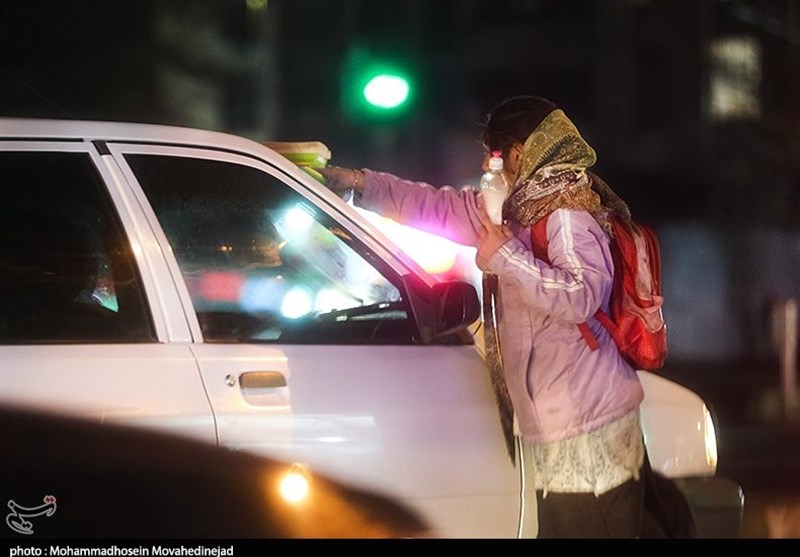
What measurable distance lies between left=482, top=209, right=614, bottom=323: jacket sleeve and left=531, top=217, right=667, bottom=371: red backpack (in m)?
0.05

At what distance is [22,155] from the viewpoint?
9.68 ft

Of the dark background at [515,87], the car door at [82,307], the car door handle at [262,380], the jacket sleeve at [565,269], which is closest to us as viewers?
the car door at [82,307]

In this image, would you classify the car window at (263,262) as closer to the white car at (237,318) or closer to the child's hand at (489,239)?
the white car at (237,318)

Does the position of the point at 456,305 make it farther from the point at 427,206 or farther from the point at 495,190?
the point at 427,206

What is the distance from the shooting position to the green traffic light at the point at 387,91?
3.39 metres

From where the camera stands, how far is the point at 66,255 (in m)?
2.96

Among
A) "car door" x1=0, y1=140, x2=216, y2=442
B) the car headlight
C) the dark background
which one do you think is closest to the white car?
"car door" x1=0, y1=140, x2=216, y2=442

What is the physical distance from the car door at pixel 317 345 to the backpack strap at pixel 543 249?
1.12ft

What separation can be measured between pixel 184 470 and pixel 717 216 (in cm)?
216

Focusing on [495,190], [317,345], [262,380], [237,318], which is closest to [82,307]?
[237,318]

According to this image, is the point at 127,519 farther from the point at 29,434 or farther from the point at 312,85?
the point at 312,85

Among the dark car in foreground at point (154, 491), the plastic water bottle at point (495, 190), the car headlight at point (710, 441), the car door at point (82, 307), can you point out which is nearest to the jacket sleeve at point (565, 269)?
the plastic water bottle at point (495, 190)

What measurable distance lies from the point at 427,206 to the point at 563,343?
2.55ft

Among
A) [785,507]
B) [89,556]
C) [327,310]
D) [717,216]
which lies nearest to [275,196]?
[327,310]
